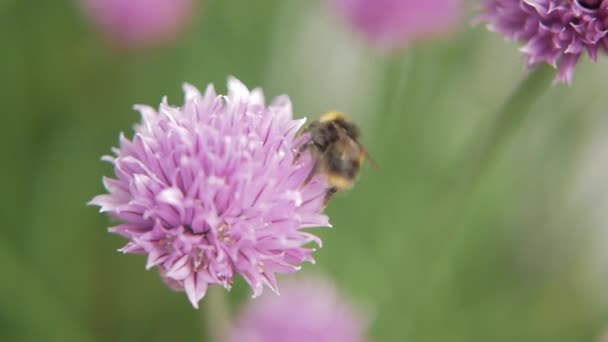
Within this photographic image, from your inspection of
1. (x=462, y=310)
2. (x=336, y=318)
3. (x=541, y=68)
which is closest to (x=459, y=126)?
(x=462, y=310)

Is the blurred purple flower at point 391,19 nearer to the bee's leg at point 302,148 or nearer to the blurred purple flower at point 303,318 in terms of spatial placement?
the blurred purple flower at point 303,318

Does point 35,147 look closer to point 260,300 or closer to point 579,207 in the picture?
point 260,300

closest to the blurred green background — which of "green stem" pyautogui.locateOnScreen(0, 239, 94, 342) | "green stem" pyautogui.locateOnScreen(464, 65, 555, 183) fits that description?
"green stem" pyautogui.locateOnScreen(0, 239, 94, 342)

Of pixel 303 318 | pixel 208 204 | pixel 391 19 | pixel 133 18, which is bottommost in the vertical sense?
pixel 303 318

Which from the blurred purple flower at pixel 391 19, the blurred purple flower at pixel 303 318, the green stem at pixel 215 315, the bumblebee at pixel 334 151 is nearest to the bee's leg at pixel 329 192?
the bumblebee at pixel 334 151

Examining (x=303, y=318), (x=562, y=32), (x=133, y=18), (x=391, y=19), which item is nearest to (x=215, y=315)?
(x=303, y=318)

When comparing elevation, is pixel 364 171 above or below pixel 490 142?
below

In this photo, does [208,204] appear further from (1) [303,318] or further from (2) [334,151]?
(1) [303,318]
